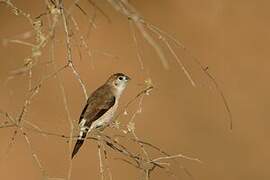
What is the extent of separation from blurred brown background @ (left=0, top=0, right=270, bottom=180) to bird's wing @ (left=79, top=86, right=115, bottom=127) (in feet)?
2.73

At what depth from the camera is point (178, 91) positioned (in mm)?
4543

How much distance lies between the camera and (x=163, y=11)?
508 centimetres

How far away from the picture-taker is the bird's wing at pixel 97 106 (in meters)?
2.96

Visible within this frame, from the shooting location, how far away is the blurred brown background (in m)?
4.05

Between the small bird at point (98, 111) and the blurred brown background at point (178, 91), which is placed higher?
the blurred brown background at point (178, 91)

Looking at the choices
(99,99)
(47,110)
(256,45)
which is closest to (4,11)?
(47,110)

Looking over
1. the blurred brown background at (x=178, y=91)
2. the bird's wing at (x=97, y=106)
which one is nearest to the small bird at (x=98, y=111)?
the bird's wing at (x=97, y=106)

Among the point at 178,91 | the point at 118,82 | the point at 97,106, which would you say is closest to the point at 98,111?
the point at 97,106

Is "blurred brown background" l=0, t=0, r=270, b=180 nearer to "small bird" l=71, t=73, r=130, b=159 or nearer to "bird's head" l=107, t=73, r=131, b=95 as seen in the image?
"bird's head" l=107, t=73, r=131, b=95

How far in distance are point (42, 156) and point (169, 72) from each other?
107 cm

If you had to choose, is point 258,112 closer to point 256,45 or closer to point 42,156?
point 256,45

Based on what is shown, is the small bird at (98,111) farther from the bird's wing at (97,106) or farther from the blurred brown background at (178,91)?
the blurred brown background at (178,91)

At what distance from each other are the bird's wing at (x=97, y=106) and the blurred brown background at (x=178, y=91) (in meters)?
0.83

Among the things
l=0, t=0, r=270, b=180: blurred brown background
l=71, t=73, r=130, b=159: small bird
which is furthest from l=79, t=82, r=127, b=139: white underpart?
l=0, t=0, r=270, b=180: blurred brown background
